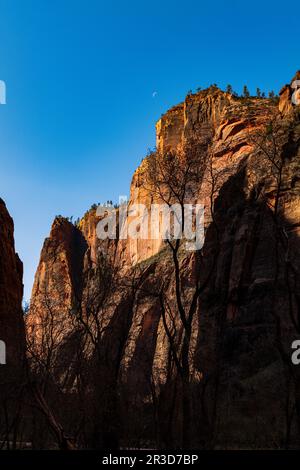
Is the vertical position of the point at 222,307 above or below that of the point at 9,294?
below

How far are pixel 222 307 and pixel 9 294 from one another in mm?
17760

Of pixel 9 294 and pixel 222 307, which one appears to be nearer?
pixel 222 307

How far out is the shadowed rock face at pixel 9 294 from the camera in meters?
33.7

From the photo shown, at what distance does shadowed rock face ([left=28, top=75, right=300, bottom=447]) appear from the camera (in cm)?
2367

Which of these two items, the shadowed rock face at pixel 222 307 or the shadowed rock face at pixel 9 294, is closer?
the shadowed rock face at pixel 222 307

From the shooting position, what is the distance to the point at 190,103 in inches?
3755

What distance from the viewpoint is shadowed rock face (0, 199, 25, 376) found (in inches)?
1326

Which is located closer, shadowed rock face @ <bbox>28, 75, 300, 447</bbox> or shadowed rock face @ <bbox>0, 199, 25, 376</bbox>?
shadowed rock face @ <bbox>28, 75, 300, 447</bbox>

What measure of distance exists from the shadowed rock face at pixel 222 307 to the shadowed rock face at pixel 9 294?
2696mm

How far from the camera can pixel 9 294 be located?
38125 millimetres

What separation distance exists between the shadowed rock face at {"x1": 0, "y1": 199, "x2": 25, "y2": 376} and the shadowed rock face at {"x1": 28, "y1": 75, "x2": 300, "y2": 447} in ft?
8.85

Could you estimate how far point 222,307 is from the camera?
2900 cm
